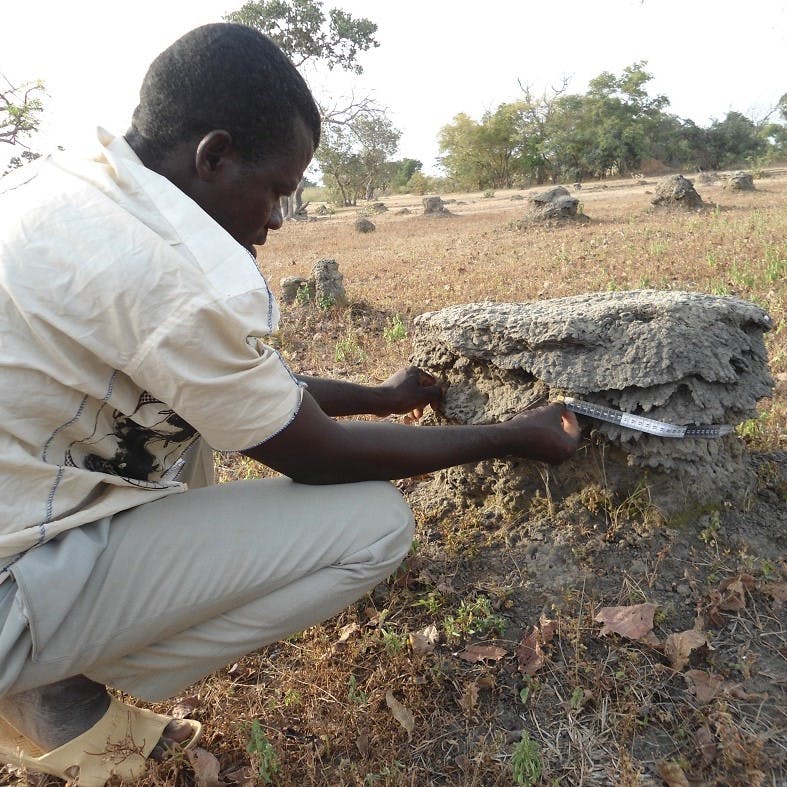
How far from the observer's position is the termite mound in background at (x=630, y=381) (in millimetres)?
2158

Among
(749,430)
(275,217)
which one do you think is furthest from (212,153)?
(749,430)

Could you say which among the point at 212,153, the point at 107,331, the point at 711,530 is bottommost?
the point at 711,530

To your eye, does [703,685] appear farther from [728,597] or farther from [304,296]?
[304,296]

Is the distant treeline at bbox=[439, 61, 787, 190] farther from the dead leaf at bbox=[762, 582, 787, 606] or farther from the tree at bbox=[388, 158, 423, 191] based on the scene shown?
the dead leaf at bbox=[762, 582, 787, 606]

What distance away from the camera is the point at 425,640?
2.04 m

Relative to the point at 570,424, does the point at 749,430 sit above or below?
below

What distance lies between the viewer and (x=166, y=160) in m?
1.62

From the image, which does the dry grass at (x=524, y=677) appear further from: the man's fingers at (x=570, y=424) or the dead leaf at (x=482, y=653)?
the man's fingers at (x=570, y=424)

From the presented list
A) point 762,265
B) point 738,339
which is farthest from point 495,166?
point 738,339

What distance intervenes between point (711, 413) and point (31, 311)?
195 cm

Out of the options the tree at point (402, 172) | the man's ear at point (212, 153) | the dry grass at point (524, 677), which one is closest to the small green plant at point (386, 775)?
the dry grass at point (524, 677)

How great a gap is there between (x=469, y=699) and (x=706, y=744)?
0.59 m

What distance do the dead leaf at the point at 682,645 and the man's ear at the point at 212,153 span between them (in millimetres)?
1740

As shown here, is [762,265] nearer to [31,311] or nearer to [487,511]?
[487,511]
